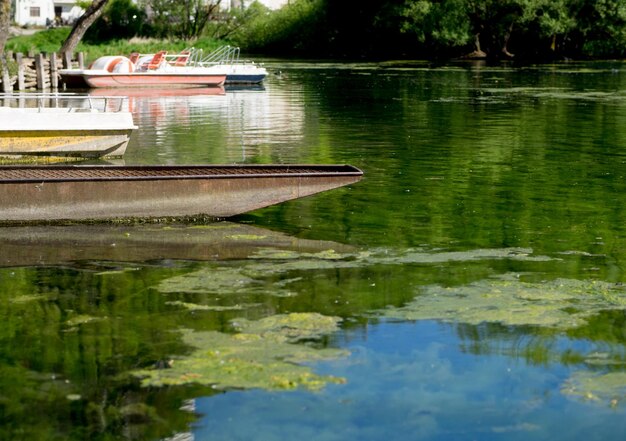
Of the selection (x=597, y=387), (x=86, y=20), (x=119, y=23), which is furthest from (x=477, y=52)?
(x=597, y=387)

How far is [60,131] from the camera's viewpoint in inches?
808

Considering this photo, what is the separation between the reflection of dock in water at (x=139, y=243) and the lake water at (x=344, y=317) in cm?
4

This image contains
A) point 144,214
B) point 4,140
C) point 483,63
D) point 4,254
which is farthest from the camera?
point 483,63

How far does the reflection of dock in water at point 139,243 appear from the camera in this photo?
1291cm

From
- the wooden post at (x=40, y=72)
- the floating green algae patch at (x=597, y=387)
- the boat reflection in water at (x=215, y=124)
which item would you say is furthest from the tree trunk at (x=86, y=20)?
the floating green algae patch at (x=597, y=387)

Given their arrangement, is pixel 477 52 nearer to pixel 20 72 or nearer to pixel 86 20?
pixel 86 20

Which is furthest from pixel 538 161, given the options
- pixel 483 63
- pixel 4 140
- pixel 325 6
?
pixel 325 6

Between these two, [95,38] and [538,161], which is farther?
[95,38]

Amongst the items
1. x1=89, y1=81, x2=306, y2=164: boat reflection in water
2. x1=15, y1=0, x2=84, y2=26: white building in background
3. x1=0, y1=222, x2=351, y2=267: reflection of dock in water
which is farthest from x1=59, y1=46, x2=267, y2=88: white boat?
x1=15, y1=0, x2=84, y2=26: white building in background

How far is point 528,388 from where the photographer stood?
8.68 meters

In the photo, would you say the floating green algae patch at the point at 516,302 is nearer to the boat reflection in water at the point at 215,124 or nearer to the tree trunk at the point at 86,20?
the boat reflection in water at the point at 215,124

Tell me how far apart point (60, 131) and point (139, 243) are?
7.57 m

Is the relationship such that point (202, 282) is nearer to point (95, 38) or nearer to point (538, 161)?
point (538, 161)

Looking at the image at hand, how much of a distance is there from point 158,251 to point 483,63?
203 ft
